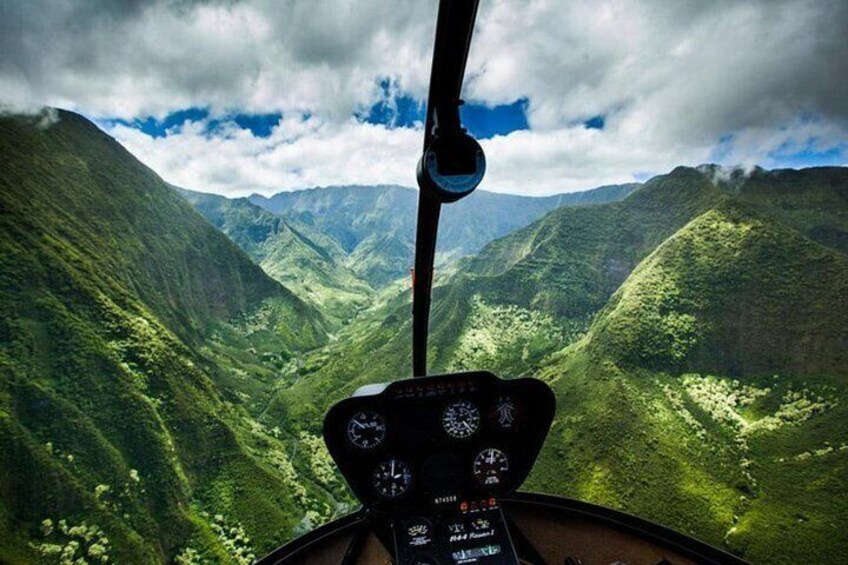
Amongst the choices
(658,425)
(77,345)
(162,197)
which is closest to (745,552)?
(658,425)

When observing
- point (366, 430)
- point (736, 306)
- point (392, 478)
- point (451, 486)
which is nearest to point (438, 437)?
point (451, 486)

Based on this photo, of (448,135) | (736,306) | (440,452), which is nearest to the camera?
(448,135)

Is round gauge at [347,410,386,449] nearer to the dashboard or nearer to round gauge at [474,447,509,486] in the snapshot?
the dashboard

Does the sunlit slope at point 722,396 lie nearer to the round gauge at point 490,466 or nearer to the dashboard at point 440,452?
the round gauge at point 490,466

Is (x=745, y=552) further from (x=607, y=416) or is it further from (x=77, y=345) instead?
(x=77, y=345)

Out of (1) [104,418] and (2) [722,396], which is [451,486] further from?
(2) [722,396]

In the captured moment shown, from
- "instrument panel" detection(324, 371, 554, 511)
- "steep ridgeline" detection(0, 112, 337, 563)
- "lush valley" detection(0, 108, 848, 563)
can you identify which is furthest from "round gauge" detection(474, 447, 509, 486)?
"steep ridgeline" detection(0, 112, 337, 563)

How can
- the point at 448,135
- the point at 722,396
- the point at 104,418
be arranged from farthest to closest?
the point at 722,396, the point at 104,418, the point at 448,135
